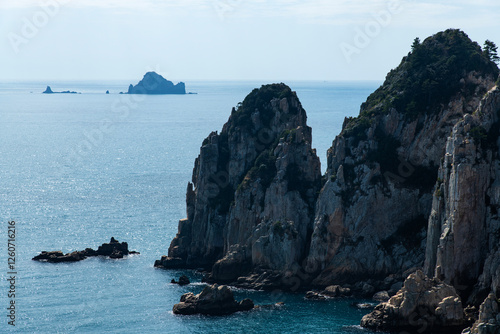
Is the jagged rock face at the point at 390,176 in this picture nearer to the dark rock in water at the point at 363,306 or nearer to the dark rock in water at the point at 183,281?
the dark rock in water at the point at 363,306

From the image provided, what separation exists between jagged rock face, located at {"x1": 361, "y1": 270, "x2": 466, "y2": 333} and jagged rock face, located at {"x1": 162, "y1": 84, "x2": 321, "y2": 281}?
22.1 meters

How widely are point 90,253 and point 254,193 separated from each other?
27.9 meters

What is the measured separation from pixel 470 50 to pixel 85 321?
62.8 m

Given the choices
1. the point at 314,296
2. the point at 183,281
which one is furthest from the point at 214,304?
the point at 183,281

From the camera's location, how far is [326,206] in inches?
4309

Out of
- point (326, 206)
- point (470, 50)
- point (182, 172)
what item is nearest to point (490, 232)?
point (326, 206)

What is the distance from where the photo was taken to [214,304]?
96.4 m

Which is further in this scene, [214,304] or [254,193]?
[254,193]

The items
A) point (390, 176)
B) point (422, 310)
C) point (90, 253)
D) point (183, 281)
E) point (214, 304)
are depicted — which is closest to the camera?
point (422, 310)

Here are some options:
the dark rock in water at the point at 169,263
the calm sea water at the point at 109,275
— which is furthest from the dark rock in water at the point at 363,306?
the dark rock in water at the point at 169,263

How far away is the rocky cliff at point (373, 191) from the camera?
302 ft

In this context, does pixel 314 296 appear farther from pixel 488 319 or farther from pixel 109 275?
pixel 109 275

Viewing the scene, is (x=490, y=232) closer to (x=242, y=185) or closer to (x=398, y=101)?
(x=398, y=101)

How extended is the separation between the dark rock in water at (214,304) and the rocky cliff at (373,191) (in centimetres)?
1041
